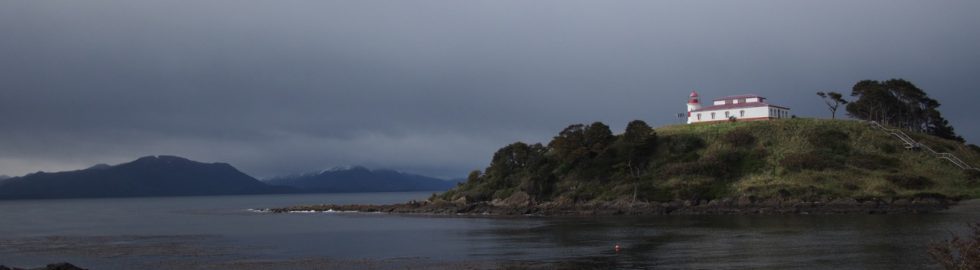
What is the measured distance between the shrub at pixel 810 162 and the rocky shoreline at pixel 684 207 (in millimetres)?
13349

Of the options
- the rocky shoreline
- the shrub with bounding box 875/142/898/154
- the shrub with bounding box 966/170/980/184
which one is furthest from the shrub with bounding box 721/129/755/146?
the shrub with bounding box 966/170/980/184

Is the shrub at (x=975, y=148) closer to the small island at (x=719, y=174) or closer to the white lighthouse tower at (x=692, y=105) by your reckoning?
the small island at (x=719, y=174)

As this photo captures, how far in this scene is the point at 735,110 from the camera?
140250mm

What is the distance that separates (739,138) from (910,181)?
91.5 ft

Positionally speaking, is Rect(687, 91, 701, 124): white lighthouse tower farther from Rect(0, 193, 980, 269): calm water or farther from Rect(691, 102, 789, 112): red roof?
Rect(0, 193, 980, 269): calm water

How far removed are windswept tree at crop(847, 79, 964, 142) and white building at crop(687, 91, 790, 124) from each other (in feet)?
44.9

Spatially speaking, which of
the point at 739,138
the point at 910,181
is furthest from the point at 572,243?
the point at 739,138

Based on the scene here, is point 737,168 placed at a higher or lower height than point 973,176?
higher

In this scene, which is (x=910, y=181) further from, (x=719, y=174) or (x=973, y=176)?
(x=719, y=174)

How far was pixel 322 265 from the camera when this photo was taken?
1955 inches

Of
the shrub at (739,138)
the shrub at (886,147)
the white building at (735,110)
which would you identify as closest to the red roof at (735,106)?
the white building at (735,110)

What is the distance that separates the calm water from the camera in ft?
153

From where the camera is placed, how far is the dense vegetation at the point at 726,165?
4033 inches

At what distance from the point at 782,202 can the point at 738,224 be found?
84.7 feet
